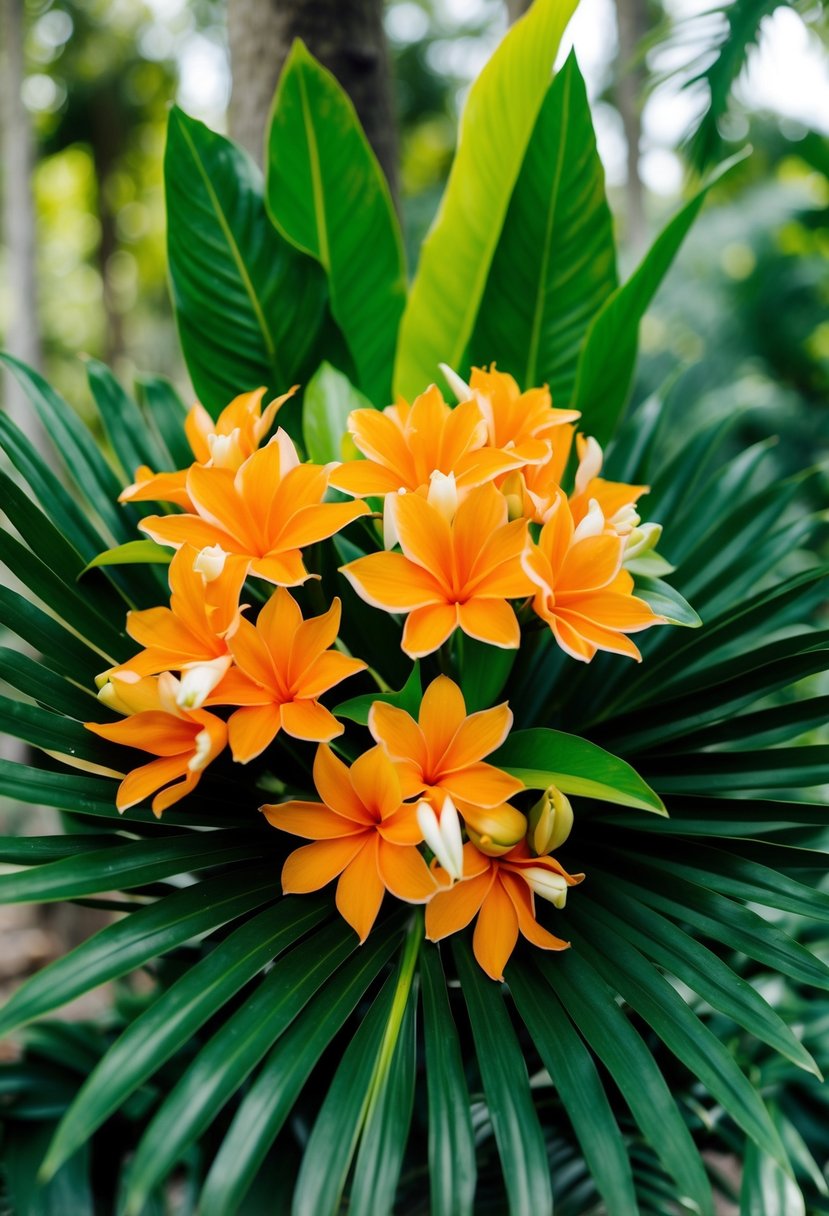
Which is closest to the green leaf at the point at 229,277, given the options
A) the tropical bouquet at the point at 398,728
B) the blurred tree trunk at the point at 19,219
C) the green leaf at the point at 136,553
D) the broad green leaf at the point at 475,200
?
the tropical bouquet at the point at 398,728

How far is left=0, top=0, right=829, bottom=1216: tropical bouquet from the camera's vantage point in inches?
23.4

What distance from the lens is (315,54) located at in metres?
1.26

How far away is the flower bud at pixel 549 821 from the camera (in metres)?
0.64

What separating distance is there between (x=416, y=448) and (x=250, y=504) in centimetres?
14

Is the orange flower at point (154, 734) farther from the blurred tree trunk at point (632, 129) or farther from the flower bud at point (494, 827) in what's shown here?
the blurred tree trunk at point (632, 129)

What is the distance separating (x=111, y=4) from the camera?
5957 millimetres

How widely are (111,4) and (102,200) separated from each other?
1239mm

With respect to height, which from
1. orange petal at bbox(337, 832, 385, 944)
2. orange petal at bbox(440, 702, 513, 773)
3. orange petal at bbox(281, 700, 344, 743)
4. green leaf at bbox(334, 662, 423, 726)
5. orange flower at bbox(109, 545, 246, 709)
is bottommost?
orange petal at bbox(337, 832, 385, 944)

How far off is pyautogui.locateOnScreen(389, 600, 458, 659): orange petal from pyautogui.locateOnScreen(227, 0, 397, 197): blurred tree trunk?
96 cm

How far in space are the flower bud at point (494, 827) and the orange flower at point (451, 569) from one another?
0.42 feet

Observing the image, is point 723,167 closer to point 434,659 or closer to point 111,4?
point 434,659

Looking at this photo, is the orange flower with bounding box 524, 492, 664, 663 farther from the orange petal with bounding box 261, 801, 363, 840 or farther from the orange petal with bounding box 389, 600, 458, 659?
the orange petal with bounding box 261, 801, 363, 840

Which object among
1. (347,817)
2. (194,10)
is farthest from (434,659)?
(194,10)

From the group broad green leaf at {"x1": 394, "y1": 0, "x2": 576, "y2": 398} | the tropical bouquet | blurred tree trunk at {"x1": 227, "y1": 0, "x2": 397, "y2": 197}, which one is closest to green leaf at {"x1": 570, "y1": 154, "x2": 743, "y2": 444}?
the tropical bouquet
